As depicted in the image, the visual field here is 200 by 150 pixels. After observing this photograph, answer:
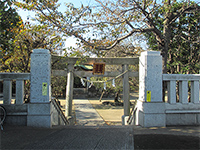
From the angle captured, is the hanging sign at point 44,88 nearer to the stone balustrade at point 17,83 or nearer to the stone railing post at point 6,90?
the stone balustrade at point 17,83

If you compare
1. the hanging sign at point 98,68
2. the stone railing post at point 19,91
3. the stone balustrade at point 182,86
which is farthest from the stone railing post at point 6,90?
the hanging sign at point 98,68

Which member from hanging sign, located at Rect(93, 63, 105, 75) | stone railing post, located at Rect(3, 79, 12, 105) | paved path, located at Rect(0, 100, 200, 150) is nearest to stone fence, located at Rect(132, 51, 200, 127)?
paved path, located at Rect(0, 100, 200, 150)

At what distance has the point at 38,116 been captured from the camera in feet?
16.1

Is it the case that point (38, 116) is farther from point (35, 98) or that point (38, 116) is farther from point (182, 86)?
point (182, 86)

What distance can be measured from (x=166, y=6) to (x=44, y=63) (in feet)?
18.5

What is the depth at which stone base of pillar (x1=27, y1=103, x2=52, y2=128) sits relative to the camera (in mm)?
4914

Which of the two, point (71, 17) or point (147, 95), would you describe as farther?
point (71, 17)

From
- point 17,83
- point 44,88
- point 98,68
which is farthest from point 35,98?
point 98,68

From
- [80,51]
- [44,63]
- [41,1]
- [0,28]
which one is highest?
[41,1]

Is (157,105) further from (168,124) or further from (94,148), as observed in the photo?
(94,148)

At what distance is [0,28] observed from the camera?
6262 millimetres

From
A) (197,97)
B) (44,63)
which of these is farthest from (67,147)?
(197,97)

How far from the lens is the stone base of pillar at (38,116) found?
491 cm

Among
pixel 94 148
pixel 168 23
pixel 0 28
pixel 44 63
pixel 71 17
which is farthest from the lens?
pixel 168 23
